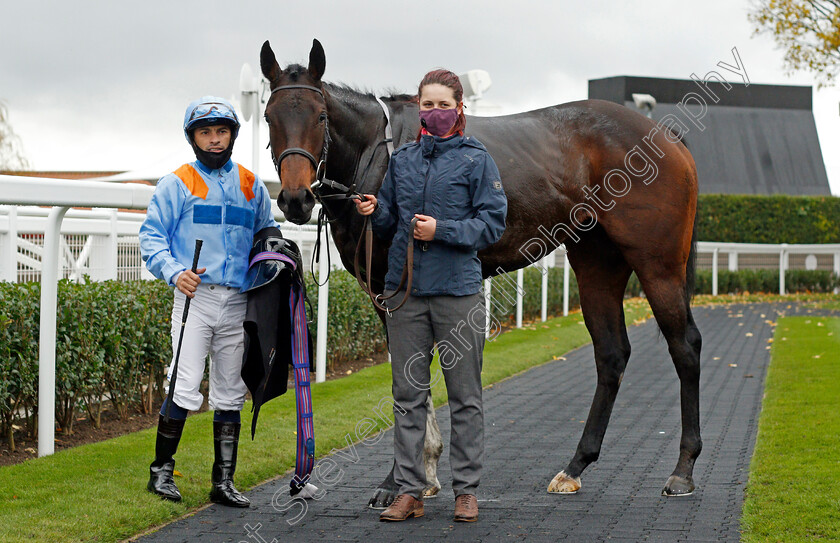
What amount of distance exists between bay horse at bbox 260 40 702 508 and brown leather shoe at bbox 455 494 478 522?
41 centimetres

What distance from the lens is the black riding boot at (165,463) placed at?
4.15 meters

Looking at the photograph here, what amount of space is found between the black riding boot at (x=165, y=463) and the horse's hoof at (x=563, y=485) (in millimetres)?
1758

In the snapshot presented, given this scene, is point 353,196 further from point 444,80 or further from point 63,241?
point 63,241

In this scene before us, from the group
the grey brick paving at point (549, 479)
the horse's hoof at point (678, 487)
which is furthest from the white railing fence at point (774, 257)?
the horse's hoof at point (678, 487)

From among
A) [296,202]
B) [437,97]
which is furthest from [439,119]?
[296,202]

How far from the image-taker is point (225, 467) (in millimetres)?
4223

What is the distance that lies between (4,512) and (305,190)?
1.77 metres

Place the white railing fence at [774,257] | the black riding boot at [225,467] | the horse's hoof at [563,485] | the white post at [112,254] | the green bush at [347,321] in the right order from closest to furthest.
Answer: the black riding boot at [225,467] → the horse's hoof at [563,485] → the white post at [112,254] → the green bush at [347,321] → the white railing fence at [774,257]

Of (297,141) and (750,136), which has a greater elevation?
(750,136)

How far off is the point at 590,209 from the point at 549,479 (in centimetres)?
142

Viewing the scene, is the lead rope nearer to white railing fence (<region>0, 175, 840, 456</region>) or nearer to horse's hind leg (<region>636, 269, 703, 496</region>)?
white railing fence (<region>0, 175, 840, 456</region>)

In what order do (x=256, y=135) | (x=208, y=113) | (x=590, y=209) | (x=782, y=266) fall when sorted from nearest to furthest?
1. (x=208, y=113)
2. (x=590, y=209)
3. (x=256, y=135)
4. (x=782, y=266)

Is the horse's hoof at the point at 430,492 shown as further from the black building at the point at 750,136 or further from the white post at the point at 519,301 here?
the black building at the point at 750,136

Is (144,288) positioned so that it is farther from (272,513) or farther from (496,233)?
(496,233)
